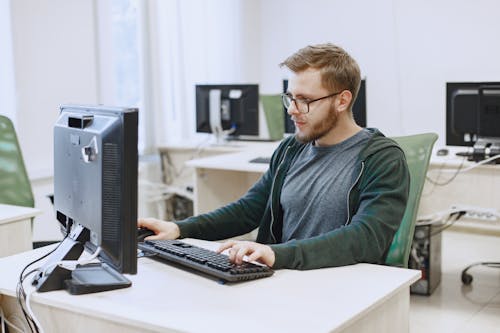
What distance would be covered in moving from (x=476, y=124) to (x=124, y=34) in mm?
2894

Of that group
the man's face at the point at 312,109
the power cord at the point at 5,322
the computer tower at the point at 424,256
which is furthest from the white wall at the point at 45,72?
the man's face at the point at 312,109

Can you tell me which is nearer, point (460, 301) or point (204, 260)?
point (204, 260)

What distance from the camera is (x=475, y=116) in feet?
12.4

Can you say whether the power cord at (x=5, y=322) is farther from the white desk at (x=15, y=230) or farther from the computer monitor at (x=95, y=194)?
the white desk at (x=15, y=230)

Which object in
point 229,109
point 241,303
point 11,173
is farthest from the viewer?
point 229,109

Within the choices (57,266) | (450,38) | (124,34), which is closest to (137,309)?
(57,266)

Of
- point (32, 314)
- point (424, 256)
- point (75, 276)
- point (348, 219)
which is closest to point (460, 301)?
point (424, 256)

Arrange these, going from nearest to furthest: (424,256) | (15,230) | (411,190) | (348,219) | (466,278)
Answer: (348,219) → (411,190) → (15,230) → (424,256) → (466,278)

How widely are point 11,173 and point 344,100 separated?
1.86 meters

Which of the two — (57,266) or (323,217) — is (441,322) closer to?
(323,217)

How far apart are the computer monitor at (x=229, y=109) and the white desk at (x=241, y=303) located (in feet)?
9.93

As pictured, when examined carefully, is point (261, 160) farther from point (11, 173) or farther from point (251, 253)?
point (251, 253)

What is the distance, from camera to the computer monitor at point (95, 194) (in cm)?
162

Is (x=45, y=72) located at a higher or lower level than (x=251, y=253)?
higher
